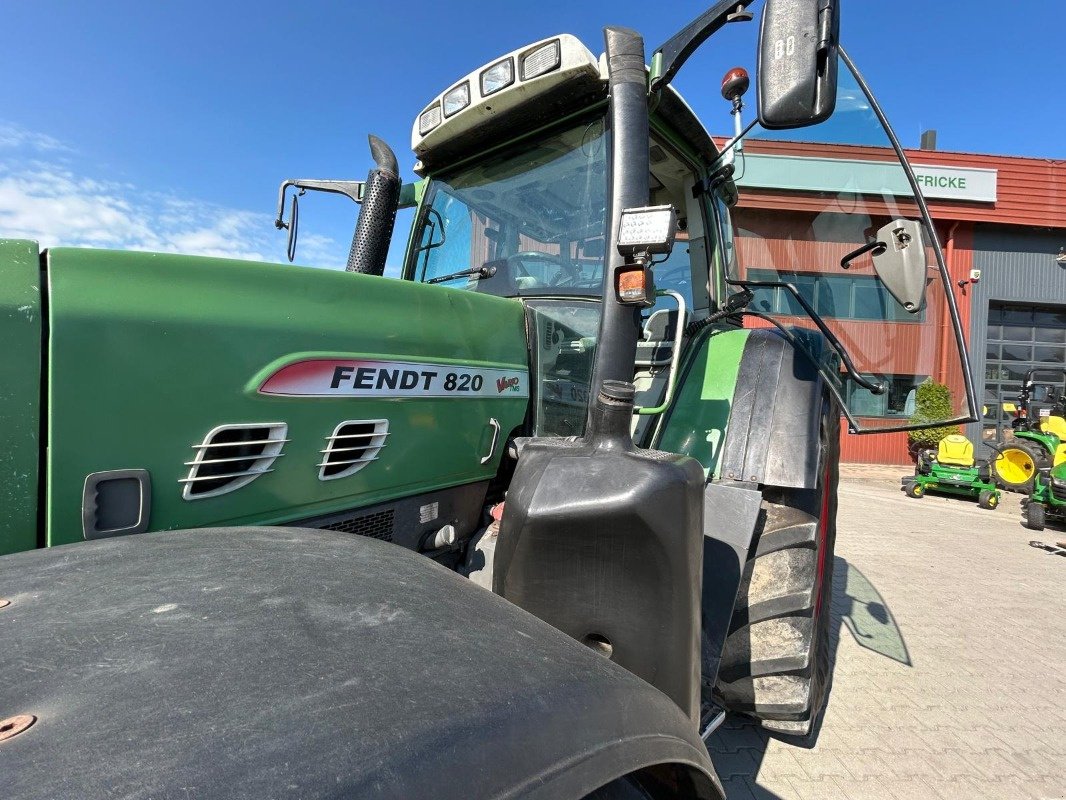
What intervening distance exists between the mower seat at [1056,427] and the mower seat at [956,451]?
0.85m

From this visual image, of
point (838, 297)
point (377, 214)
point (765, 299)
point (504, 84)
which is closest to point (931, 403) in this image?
point (838, 297)

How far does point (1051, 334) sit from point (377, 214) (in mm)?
15786

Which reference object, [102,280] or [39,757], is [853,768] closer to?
Result: [39,757]

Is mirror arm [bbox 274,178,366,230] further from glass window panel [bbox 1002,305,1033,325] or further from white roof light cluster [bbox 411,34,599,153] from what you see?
glass window panel [bbox 1002,305,1033,325]

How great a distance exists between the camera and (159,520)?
118 cm

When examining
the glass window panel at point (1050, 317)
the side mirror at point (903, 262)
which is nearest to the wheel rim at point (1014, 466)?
the glass window panel at point (1050, 317)

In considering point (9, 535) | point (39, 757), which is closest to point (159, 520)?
point (9, 535)

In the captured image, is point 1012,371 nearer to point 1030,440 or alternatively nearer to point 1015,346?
point 1015,346

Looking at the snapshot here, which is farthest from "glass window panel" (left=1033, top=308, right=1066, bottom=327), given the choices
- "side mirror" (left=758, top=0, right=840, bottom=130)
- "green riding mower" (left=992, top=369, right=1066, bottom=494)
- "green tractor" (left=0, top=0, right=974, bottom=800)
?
"side mirror" (left=758, top=0, right=840, bottom=130)

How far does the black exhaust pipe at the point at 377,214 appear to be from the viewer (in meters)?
2.33

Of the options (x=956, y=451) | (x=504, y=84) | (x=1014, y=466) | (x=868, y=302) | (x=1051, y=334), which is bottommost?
(x=1014, y=466)

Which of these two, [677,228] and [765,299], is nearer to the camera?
[677,228]

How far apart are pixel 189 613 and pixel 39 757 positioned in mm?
241

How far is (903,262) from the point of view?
1639 millimetres
